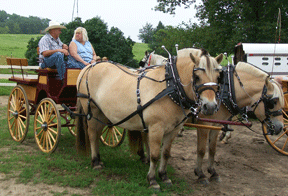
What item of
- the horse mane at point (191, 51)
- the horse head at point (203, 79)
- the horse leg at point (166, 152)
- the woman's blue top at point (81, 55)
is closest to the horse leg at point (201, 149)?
the horse leg at point (166, 152)

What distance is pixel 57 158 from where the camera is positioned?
484 cm

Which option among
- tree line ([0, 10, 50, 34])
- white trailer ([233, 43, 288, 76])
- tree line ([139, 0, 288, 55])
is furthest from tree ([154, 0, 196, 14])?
tree line ([0, 10, 50, 34])

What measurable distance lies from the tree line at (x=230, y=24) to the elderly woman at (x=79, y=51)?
9976 millimetres

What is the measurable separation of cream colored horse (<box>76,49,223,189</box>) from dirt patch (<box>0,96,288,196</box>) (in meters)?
0.86

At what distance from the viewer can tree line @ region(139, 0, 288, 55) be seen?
45.2 feet

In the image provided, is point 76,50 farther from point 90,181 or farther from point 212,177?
point 212,177

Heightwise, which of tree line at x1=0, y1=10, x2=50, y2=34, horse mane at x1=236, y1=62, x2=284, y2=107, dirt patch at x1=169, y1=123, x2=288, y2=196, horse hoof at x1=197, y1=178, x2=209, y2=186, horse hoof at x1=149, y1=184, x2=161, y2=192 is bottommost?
dirt patch at x1=169, y1=123, x2=288, y2=196

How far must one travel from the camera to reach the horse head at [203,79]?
315cm

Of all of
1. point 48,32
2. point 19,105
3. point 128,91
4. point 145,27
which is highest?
point 145,27

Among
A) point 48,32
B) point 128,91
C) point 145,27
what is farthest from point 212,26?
point 145,27

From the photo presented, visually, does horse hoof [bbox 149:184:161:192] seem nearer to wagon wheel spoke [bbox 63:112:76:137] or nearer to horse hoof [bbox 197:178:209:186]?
horse hoof [bbox 197:178:209:186]

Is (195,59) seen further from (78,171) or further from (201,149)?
(78,171)

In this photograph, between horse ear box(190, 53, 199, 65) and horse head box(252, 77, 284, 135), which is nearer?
horse ear box(190, 53, 199, 65)

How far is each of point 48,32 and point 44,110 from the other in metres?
1.57
